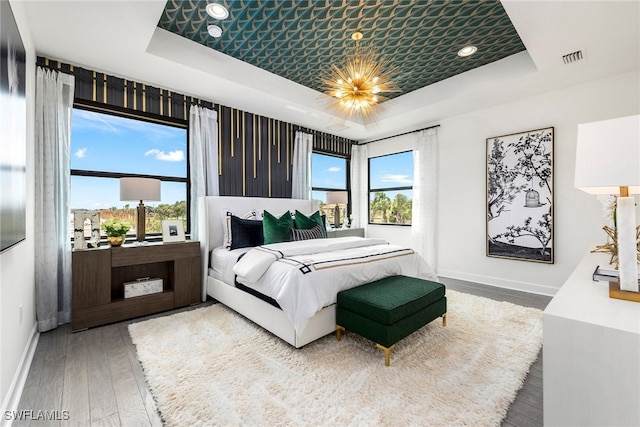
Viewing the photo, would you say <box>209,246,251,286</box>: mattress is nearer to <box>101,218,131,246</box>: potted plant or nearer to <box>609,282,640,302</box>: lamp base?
<box>101,218,131,246</box>: potted plant

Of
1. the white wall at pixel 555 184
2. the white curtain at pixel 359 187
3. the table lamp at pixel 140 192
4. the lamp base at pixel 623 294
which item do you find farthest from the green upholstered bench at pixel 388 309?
the white curtain at pixel 359 187

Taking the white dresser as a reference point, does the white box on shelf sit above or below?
below

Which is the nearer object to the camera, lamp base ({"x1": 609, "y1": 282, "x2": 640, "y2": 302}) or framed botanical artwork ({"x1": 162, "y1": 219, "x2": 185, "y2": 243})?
lamp base ({"x1": 609, "y1": 282, "x2": 640, "y2": 302})

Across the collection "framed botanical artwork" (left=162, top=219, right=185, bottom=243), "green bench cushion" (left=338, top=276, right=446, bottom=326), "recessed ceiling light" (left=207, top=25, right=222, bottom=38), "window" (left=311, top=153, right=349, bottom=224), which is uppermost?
"recessed ceiling light" (left=207, top=25, right=222, bottom=38)

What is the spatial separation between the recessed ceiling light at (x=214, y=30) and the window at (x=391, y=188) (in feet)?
12.4

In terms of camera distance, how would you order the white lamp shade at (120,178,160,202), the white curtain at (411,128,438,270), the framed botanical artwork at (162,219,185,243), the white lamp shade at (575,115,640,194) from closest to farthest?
the white lamp shade at (575,115,640,194), the white lamp shade at (120,178,160,202), the framed botanical artwork at (162,219,185,243), the white curtain at (411,128,438,270)

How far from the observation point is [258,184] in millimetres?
4434

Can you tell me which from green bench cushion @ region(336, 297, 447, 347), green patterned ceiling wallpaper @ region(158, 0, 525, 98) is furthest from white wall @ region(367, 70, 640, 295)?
green bench cushion @ region(336, 297, 447, 347)

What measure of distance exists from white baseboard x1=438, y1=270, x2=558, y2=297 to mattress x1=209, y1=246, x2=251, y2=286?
3.39 m

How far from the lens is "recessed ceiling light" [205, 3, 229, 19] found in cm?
242

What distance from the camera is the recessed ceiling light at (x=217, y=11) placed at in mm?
2420

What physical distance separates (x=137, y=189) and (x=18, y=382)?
1.79 meters

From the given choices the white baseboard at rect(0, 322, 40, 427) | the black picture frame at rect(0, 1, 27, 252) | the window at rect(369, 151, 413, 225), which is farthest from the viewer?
the window at rect(369, 151, 413, 225)

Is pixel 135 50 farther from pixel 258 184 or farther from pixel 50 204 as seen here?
pixel 258 184
